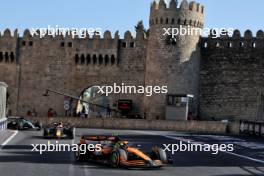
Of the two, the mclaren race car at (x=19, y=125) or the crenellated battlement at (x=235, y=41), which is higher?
the crenellated battlement at (x=235, y=41)

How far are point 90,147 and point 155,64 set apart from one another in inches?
1226

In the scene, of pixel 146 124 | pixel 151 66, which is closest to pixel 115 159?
pixel 146 124

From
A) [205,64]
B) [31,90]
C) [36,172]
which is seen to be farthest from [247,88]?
[36,172]

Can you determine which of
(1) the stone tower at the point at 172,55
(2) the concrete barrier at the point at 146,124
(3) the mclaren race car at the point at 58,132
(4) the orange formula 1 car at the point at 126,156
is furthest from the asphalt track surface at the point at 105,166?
(1) the stone tower at the point at 172,55

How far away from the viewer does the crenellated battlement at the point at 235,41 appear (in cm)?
4869

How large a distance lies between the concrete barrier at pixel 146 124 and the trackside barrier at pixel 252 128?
1451mm

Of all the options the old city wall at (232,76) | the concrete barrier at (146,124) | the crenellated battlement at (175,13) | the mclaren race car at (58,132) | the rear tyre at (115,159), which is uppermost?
the crenellated battlement at (175,13)

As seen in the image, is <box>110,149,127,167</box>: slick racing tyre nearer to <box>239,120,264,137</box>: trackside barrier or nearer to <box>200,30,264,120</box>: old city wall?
<box>239,120,264,137</box>: trackside barrier

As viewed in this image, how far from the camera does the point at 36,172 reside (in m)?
14.4

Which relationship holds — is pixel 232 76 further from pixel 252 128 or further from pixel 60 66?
pixel 60 66

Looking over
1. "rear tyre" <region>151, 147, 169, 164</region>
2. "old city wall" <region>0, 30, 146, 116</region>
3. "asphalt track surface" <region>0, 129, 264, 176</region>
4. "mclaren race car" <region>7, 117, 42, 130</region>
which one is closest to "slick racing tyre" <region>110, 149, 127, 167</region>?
"asphalt track surface" <region>0, 129, 264, 176</region>

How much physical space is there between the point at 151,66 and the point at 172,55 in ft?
5.61

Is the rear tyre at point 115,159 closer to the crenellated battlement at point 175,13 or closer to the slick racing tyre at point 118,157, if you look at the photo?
the slick racing tyre at point 118,157

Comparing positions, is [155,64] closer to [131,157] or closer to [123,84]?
[123,84]
